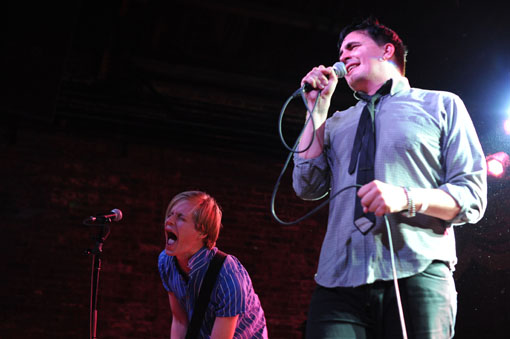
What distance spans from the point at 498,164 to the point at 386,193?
5385 millimetres

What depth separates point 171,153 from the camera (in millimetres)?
7152

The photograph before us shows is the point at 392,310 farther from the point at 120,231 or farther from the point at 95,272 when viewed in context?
the point at 120,231

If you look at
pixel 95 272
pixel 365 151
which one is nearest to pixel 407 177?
pixel 365 151

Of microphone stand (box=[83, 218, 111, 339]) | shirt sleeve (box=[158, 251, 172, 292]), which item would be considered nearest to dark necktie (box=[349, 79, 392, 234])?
shirt sleeve (box=[158, 251, 172, 292])

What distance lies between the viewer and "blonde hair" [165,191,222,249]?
135 inches

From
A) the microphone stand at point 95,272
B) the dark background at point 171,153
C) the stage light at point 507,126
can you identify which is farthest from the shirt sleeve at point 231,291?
the stage light at point 507,126

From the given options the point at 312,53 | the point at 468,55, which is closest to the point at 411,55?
the point at 468,55

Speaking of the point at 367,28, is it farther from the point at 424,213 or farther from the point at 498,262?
the point at 498,262

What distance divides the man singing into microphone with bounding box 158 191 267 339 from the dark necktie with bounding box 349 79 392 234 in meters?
1.59

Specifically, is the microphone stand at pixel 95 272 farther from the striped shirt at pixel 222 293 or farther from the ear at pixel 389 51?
the ear at pixel 389 51

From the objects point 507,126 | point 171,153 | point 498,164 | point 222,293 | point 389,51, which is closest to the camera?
point 389,51

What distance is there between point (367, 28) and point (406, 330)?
1.14 meters

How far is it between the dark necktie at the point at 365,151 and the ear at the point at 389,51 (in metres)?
0.14

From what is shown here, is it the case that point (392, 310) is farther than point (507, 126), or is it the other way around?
point (507, 126)
